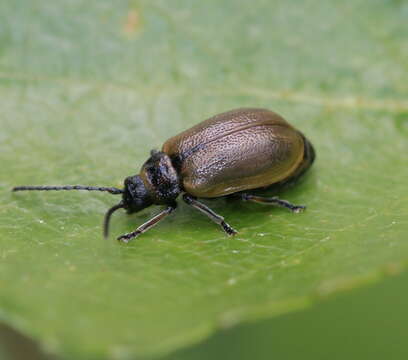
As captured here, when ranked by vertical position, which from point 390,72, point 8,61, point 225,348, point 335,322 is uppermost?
point 390,72

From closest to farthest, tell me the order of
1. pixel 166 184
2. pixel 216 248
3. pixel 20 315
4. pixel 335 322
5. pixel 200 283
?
pixel 20 315 → pixel 200 283 → pixel 216 248 → pixel 166 184 → pixel 335 322

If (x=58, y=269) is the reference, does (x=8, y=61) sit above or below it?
above

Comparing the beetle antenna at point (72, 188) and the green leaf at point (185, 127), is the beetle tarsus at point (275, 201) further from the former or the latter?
the beetle antenna at point (72, 188)

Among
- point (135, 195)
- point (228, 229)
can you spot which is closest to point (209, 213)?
point (228, 229)

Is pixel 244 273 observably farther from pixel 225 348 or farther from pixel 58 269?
pixel 225 348

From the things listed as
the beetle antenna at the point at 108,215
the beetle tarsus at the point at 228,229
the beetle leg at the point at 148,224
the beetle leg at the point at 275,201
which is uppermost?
the beetle leg at the point at 275,201

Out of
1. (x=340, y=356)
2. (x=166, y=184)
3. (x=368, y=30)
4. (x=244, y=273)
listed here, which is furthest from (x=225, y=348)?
(x=368, y=30)

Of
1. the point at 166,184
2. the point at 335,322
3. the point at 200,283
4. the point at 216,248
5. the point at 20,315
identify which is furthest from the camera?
the point at 335,322

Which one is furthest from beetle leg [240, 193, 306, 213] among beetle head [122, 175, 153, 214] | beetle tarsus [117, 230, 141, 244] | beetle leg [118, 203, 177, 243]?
beetle tarsus [117, 230, 141, 244]

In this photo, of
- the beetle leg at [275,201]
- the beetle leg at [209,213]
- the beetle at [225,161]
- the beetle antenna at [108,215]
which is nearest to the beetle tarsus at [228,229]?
the beetle leg at [209,213]
